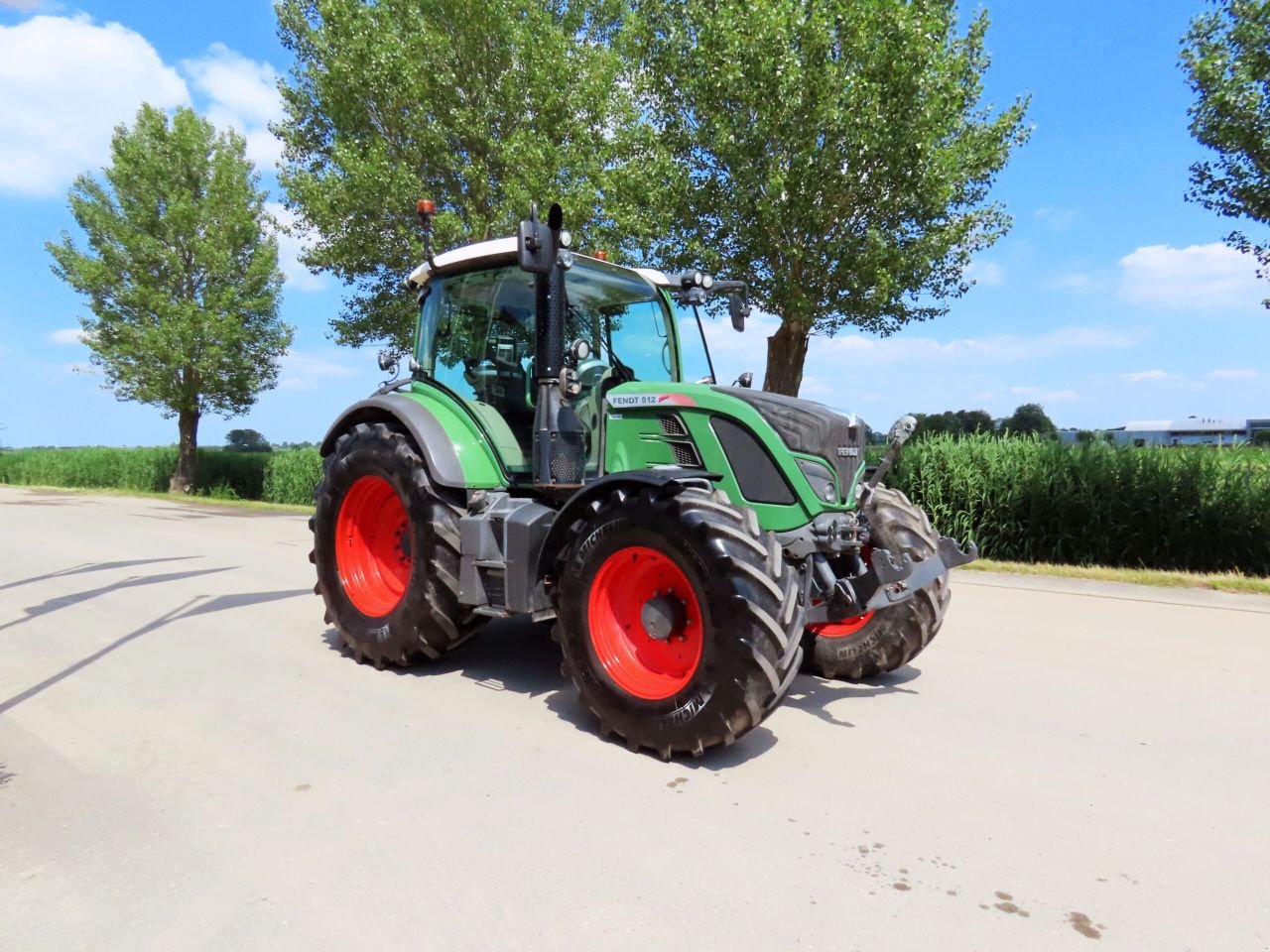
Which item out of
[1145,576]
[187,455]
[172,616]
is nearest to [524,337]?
Answer: [172,616]

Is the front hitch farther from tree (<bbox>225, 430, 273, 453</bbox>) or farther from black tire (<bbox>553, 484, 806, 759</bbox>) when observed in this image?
tree (<bbox>225, 430, 273, 453</bbox>)

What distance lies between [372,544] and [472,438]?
3.96 ft

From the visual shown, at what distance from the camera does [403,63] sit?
14.8 meters

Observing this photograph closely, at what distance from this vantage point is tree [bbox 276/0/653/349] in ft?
48.5

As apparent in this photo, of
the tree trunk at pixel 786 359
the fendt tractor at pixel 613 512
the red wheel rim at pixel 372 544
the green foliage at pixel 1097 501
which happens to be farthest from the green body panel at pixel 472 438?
the tree trunk at pixel 786 359

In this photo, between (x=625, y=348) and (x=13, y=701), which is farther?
(x=625, y=348)

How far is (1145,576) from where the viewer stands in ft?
29.0

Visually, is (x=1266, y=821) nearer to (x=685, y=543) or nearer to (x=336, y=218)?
(x=685, y=543)

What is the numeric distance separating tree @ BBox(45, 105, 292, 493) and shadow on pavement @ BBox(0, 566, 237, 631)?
1651 cm

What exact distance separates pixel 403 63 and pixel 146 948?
51.1ft

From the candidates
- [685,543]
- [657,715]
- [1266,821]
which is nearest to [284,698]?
[657,715]

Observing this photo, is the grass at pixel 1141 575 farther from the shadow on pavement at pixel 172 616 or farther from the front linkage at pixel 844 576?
the shadow on pavement at pixel 172 616

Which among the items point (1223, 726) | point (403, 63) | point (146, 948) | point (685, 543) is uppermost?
point (403, 63)

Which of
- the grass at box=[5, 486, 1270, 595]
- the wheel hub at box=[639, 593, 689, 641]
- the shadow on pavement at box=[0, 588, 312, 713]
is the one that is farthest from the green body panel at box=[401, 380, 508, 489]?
the grass at box=[5, 486, 1270, 595]
